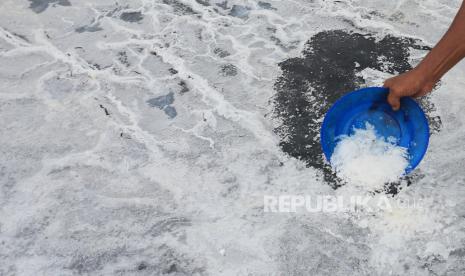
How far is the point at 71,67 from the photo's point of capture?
290cm

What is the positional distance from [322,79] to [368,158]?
2.66 ft

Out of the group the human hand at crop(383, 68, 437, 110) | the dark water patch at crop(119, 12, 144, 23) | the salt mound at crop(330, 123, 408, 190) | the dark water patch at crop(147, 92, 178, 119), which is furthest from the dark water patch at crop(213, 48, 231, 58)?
the human hand at crop(383, 68, 437, 110)

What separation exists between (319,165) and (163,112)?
102 centimetres

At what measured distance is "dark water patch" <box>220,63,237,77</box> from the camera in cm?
284

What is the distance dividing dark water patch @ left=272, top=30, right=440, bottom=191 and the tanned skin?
63cm

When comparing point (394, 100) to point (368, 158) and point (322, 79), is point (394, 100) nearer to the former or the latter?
point (368, 158)

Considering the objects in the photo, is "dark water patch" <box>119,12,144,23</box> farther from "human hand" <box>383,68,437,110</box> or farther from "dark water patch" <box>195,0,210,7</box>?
"human hand" <box>383,68,437,110</box>

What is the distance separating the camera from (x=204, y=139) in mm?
2447

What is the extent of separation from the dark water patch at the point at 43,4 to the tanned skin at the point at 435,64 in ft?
9.24

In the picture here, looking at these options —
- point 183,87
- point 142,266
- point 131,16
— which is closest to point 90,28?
point 131,16

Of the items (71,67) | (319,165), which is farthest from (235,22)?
(319,165)

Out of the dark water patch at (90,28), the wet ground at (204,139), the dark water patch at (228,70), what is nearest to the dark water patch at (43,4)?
the wet ground at (204,139)

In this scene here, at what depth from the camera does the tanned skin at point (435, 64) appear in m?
1.58

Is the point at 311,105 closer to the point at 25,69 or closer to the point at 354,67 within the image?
the point at 354,67
